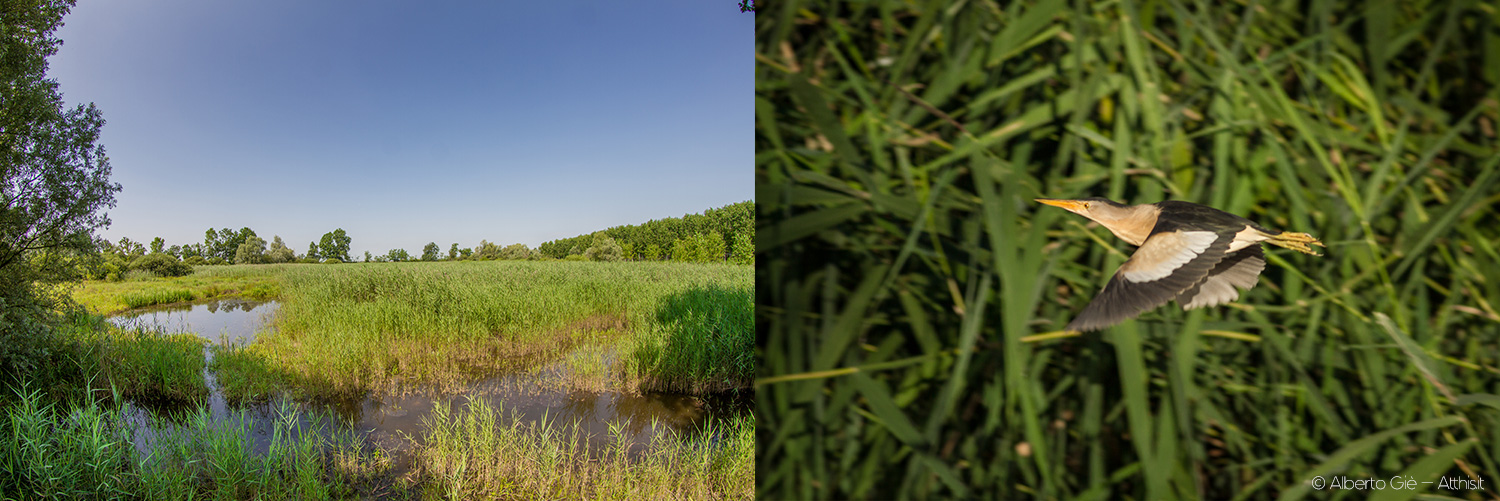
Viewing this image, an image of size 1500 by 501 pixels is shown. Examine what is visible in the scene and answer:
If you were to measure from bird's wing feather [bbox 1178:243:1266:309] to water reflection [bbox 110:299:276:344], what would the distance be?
9003 millimetres

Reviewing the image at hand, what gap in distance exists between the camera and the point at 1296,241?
376 mm

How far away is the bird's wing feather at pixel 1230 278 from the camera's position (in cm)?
36

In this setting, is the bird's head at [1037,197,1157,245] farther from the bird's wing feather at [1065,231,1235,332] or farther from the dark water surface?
the dark water surface

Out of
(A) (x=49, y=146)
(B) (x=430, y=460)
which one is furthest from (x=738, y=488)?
(A) (x=49, y=146)

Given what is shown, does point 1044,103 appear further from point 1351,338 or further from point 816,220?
point 1351,338

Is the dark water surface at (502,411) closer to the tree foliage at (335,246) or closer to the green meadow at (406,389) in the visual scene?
the green meadow at (406,389)

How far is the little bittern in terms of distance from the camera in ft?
1.04

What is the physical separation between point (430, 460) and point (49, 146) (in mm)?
6480

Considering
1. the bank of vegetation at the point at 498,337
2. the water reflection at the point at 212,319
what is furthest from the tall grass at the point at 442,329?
the water reflection at the point at 212,319

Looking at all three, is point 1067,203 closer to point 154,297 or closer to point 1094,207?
point 1094,207

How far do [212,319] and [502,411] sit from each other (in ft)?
36.5

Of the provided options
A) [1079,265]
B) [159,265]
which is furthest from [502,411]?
[159,265]

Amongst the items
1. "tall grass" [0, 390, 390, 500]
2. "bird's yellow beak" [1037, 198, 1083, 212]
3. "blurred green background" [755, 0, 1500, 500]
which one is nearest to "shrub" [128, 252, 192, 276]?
"tall grass" [0, 390, 390, 500]

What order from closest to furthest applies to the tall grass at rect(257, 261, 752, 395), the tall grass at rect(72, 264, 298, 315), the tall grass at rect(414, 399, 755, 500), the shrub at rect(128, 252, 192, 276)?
1. the tall grass at rect(414, 399, 755, 500)
2. the tall grass at rect(257, 261, 752, 395)
3. the tall grass at rect(72, 264, 298, 315)
4. the shrub at rect(128, 252, 192, 276)
